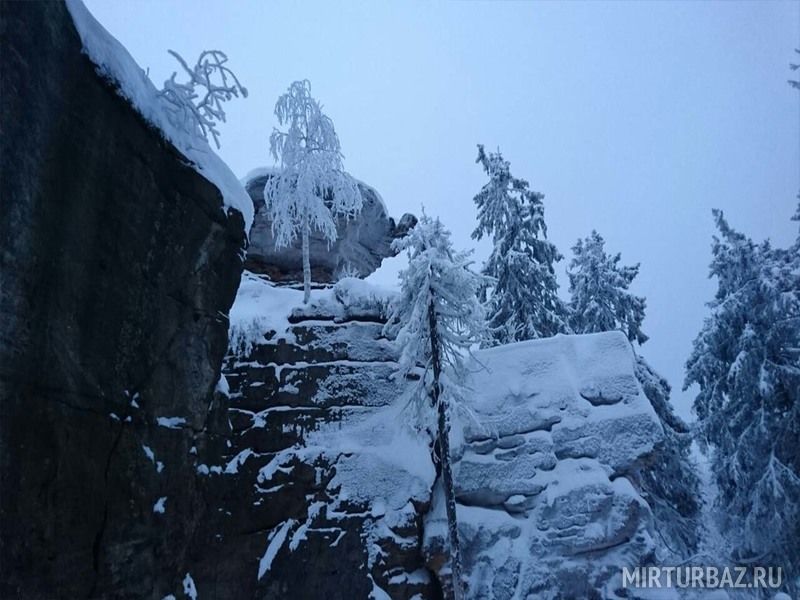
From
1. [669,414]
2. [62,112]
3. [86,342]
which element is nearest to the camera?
[62,112]

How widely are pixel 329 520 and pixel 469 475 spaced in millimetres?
3230

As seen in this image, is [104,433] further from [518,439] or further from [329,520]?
[518,439]

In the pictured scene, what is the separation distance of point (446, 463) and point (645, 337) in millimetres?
12953

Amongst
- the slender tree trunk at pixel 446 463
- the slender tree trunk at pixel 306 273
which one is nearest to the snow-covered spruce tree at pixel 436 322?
the slender tree trunk at pixel 446 463

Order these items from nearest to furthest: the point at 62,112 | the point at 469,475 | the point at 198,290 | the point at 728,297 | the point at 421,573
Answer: the point at 62,112 → the point at 198,290 → the point at 421,573 → the point at 469,475 → the point at 728,297

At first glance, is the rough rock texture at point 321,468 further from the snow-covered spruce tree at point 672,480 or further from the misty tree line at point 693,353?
the snow-covered spruce tree at point 672,480

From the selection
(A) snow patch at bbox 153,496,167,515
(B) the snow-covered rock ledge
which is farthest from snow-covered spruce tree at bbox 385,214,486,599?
(A) snow patch at bbox 153,496,167,515

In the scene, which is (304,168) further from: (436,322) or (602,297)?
A: (602,297)

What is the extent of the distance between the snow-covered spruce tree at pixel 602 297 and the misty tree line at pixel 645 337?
0.05 m

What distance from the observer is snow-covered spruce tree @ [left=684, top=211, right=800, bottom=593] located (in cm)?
1409

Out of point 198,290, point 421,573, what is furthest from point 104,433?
point 421,573

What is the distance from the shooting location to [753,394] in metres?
15.3

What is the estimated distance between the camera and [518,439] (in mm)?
12023

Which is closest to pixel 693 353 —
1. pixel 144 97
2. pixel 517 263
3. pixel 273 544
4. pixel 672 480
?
pixel 672 480
